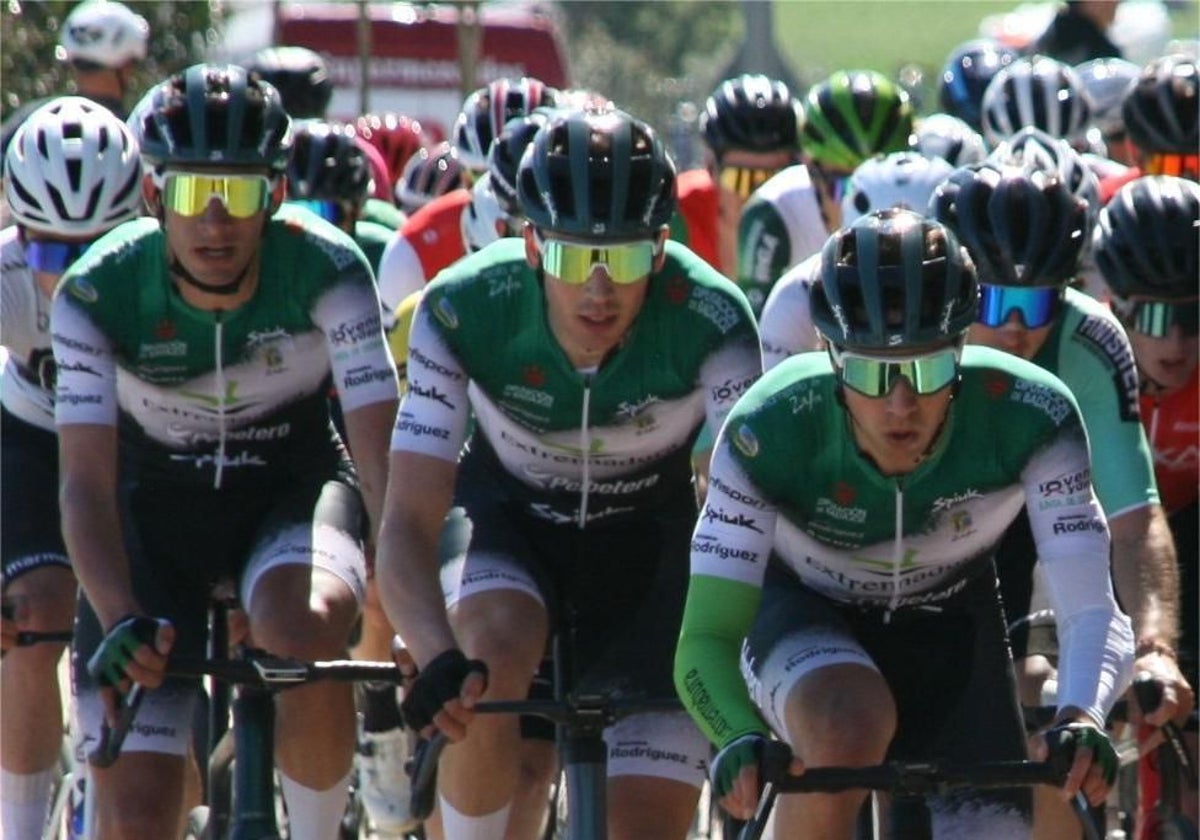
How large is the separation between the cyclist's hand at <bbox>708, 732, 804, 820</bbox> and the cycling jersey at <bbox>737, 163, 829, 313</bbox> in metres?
5.43

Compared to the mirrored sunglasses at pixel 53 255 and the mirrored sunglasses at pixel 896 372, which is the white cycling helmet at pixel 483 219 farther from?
the mirrored sunglasses at pixel 896 372

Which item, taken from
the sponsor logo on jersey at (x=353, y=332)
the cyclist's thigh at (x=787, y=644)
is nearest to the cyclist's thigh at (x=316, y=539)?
the sponsor logo on jersey at (x=353, y=332)

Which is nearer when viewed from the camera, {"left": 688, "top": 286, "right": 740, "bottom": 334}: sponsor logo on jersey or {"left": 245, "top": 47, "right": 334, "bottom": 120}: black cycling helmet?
{"left": 688, "top": 286, "right": 740, "bottom": 334}: sponsor logo on jersey

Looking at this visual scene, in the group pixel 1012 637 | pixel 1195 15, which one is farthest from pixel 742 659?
pixel 1195 15

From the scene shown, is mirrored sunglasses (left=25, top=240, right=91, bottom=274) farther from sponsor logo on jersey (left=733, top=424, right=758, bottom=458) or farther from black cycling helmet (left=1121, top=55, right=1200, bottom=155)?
black cycling helmet (left=1121, top=55, right=1200, bottom=155)

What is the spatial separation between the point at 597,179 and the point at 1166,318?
187 centimetres

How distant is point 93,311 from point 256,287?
1.35 feet

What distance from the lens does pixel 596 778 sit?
18.3 feet

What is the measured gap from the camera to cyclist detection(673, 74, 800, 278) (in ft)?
37.2

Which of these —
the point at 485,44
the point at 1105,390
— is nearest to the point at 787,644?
the point at 1105,390

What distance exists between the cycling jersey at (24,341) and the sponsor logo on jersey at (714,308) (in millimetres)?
2475

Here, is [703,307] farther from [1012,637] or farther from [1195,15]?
[1195,15]

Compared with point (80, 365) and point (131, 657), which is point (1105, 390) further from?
point (80, 365)

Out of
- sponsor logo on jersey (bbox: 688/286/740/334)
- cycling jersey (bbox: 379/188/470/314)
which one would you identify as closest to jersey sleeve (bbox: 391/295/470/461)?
sponsor logo on jersey (bbox: 688/286/740/334)
